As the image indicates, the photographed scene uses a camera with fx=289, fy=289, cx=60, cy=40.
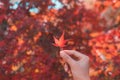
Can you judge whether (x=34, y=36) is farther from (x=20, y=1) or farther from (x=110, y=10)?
(x=110, y=10)

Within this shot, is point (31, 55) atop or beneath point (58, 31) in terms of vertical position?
beneath

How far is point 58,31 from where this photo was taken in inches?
185

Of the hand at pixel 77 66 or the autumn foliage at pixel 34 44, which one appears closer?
the hand at pixel 77 66

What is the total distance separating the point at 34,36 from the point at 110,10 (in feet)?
27.3

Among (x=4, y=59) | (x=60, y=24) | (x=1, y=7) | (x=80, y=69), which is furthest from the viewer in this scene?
(x=60, y=24)

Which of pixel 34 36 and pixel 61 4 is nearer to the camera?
pixel 34 36

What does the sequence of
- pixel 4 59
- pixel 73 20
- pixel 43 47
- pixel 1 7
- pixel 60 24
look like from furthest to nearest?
pixel 73 20 → pixel 60 24 → pixel 43 47 → pixel 1 7 → pixel 4 59

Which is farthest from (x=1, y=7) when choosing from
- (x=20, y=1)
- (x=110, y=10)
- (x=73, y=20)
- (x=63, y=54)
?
(x=110, y=10)

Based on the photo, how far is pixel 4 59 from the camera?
4.06 metres

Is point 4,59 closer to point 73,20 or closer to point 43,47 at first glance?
point 43,47

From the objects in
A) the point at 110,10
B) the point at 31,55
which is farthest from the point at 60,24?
the point at 110,10

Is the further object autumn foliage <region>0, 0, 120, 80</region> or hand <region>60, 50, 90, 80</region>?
autumn foliage <region>0, 0, 120, 80</region>

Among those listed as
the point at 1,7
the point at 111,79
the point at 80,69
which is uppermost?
the point at 1,7

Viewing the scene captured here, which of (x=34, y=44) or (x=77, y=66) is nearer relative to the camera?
(x=77, y=66)
